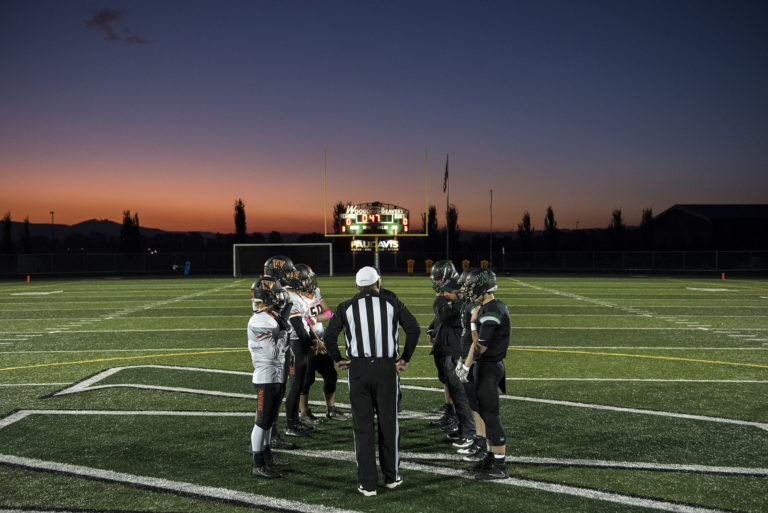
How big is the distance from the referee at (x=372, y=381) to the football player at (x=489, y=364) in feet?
2.32

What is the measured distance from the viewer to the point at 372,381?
4.57m

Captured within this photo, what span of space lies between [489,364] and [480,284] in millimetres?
707

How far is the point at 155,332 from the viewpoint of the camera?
44.9 feet

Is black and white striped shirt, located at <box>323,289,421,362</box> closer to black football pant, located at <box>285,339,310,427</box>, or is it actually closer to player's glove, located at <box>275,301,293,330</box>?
player's glove, located at <box>275,301,293,330</box>

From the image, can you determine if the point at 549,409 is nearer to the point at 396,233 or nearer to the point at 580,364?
the point at 580,364

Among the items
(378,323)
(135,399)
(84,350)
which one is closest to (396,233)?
(84,350)

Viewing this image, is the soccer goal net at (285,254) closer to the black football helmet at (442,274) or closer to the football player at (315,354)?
the football player at (315,354)

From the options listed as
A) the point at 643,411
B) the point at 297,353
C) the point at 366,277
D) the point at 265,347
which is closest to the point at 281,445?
the point at 297,353

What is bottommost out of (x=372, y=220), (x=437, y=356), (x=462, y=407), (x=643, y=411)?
(x=643, y=411)

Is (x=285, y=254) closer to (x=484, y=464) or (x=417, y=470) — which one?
(x=417, y=470)

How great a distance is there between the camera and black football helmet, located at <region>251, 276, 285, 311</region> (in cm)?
495

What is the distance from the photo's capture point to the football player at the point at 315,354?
6145 mm

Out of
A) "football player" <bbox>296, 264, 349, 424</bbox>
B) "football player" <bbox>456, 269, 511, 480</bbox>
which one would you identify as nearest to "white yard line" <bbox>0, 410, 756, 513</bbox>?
"football player" <bbox>456, 269, 511, 480</bbox>

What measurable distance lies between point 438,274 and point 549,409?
2.36 meters
